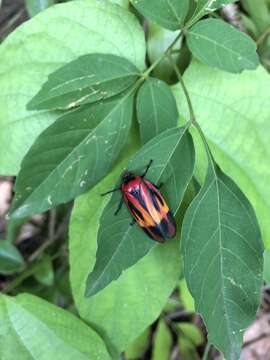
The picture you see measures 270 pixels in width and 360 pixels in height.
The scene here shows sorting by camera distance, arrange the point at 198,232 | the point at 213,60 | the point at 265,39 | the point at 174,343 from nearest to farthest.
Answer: the point at 198,232, the point at 213,60, the point at 265,39, the point at 174,343

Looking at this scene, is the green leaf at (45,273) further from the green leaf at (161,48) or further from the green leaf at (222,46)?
the green leaf at (222,46)

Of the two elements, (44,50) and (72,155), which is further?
(44,50)

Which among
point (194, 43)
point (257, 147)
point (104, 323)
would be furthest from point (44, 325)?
point (194, 43)

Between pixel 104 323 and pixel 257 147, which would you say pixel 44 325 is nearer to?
pixel 104 323

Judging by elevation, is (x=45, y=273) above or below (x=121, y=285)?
below

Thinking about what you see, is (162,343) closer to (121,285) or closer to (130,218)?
(121,285)

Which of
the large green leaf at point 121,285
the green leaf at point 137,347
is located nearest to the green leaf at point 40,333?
the large green leaf at point 121,285

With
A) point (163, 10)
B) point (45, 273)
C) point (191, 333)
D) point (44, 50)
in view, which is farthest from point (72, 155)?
point (191, 333)
